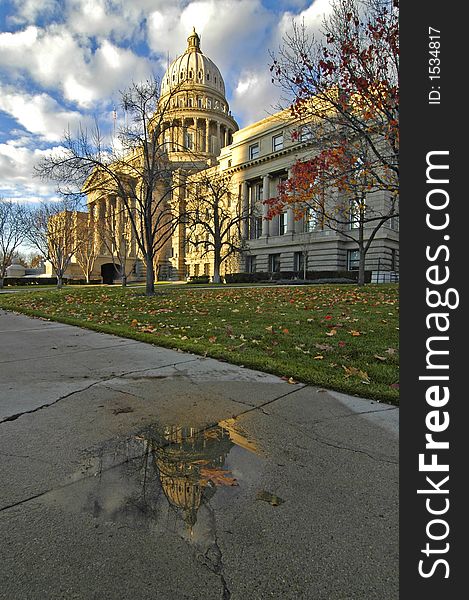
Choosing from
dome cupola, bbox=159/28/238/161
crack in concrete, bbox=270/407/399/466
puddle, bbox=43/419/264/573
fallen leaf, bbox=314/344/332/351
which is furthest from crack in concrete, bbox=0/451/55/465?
dome cupola, bbox=159/28/238/161

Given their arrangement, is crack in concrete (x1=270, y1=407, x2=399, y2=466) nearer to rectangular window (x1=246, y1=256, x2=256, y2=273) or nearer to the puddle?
the puddle

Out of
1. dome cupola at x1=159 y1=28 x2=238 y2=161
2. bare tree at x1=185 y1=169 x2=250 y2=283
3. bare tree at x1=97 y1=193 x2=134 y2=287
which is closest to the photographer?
bare tree at x1=97 y1=193 x2=134 y2=287

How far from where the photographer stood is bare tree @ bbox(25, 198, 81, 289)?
121 feet

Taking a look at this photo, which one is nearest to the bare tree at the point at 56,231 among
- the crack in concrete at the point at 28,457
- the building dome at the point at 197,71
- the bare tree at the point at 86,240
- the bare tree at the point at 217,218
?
the bare tree at the point at 86,240

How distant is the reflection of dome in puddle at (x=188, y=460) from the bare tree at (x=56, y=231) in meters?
36.5

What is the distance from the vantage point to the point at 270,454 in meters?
2.62

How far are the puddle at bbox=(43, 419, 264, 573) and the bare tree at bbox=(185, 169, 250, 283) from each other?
3327 centimetres

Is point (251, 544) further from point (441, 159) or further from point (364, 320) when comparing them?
point (364, 320)

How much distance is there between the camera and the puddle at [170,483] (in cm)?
186

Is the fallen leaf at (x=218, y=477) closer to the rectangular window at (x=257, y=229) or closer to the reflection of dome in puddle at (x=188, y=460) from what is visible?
the reflection of dome in puddle at (x=188, y=460)

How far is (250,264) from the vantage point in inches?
1859

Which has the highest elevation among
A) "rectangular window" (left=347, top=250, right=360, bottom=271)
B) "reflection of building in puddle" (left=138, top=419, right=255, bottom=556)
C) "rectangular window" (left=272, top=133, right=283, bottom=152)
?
"rectangular window" (left=272, top=133, right=283, bottom=152)

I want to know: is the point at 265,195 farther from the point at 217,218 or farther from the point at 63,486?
the point at 63,486

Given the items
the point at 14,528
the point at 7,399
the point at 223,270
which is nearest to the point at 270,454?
the point at 14,528
